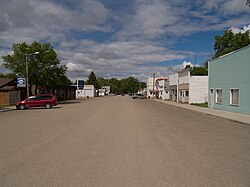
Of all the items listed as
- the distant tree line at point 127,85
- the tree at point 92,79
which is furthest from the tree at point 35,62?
the distant tree line at point 127,85

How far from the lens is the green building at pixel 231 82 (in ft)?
74.9

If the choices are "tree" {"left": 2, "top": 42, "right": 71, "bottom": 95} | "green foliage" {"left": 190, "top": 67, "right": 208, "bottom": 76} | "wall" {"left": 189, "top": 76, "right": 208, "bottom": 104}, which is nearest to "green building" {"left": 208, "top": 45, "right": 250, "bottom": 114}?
"wall" {"left": 189, "top": 76, "right": 208, "bottom": 104}

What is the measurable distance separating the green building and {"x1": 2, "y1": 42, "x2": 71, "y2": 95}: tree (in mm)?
26141

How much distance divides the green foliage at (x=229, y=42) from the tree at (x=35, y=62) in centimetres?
3861

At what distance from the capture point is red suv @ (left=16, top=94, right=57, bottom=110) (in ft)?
104

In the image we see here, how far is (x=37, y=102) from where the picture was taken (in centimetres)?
3203

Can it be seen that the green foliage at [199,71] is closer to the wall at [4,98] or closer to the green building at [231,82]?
the green building at [231,82]

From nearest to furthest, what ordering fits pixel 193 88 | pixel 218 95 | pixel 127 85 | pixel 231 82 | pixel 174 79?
1. pixel 231 82
2. pixel 218 95
3. pixel 193 88
4. pixel 174 79
5. pixel 127 85

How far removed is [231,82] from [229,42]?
134 ft

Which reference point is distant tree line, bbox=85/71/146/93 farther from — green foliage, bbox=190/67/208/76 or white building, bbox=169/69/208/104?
white building, bbox=169/69/208/104

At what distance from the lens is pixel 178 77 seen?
5322 cm

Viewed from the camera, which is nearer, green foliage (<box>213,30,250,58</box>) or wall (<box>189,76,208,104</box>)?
wall (<box>189,76,208,104</box>)

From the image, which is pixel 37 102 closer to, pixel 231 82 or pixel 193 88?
pixel 231 82


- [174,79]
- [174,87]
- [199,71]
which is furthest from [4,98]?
[199,71]
